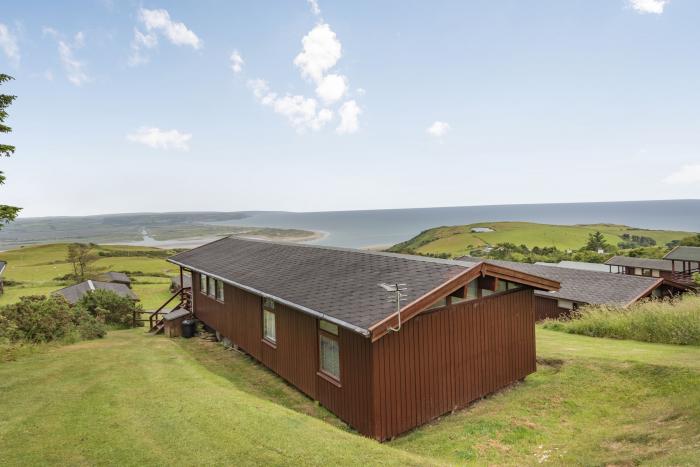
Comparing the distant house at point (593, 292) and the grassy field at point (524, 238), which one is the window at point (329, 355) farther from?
the grassy field at point (524, 238)

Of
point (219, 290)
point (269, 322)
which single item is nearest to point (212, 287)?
point (219, 290)

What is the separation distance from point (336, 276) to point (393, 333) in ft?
9.65

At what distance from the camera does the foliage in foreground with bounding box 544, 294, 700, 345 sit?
11.9 meters

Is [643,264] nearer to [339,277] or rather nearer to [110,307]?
[339,277]

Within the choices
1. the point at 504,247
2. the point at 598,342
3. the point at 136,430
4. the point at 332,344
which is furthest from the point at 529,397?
the point at 504,247

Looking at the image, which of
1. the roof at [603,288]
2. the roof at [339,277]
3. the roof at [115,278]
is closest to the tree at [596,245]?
the roof at [603,288]

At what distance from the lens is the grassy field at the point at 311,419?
5.84m

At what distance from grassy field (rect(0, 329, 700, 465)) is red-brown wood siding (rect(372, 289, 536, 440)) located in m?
0.37

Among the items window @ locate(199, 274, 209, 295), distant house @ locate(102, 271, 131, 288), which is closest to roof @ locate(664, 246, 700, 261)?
window @ locate(199, 274, 209, 295)

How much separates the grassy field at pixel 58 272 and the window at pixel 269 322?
23.5 m

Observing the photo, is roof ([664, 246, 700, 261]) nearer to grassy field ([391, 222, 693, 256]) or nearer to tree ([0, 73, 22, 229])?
grassy field ([391, 222, 693, 256])

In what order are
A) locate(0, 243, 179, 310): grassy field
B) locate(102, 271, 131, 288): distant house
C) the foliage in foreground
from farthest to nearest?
1. locate(102, 271, 131, 288): distant house
2. locate(0, 243, 179, 310): grassy field
3. the foliage in foreground

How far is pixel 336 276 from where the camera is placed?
32.1 feet

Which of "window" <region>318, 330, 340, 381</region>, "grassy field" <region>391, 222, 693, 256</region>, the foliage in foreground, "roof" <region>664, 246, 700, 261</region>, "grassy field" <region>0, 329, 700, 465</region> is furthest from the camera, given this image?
→ "grassy field" <region>391, 222, 693, 256</region>
